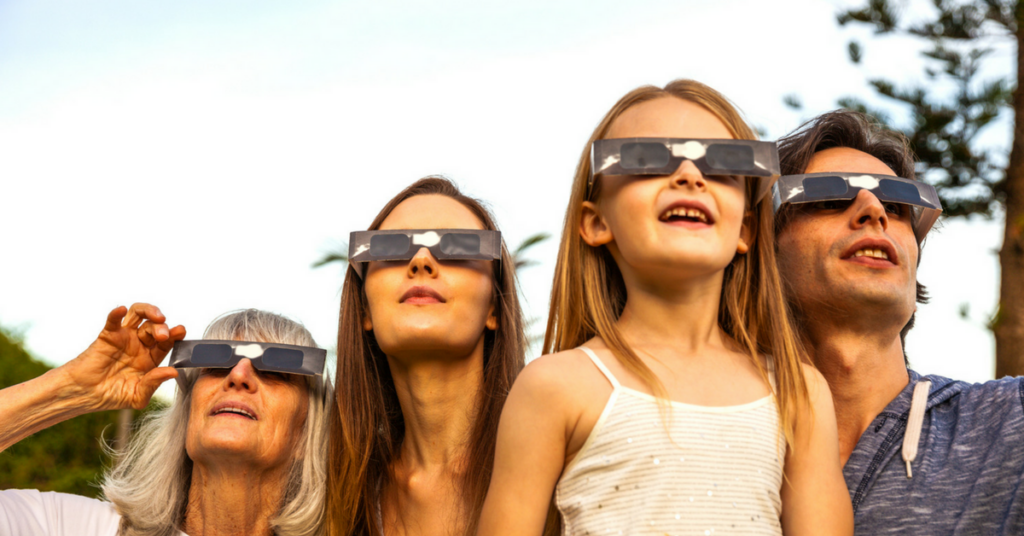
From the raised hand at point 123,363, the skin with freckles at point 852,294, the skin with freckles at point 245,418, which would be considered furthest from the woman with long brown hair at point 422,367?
the skin with freckles at point 852,294

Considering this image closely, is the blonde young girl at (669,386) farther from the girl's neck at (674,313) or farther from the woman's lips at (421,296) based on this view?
the woman's lips at (421,296)

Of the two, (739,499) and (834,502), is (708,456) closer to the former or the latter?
(739,499)

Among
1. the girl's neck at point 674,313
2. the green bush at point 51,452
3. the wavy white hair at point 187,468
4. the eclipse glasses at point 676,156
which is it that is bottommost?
the green bush at point 51,452

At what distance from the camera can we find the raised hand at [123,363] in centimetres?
360

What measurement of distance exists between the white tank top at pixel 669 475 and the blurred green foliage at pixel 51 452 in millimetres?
8311

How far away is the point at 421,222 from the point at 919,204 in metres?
2.00

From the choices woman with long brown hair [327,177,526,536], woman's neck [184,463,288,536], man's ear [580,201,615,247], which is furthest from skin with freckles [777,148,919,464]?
woman's neck [184,463,288,536]

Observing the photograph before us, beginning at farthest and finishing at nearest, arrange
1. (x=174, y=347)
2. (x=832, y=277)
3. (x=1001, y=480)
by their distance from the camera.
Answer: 1. (x=174, y=347)
2. (x=832, y=277)
3. (x=1001, y=480)

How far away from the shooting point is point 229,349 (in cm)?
358

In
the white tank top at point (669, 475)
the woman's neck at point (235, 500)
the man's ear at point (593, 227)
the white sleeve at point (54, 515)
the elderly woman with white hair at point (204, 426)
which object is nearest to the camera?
the white tank top at point (669, 475)

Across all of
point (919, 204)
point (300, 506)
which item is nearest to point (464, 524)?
point (300, 506)

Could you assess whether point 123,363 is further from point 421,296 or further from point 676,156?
point 676,156

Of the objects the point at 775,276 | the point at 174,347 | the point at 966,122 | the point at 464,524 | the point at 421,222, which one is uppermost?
the point at 966,122

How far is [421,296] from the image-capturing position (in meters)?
3.42
